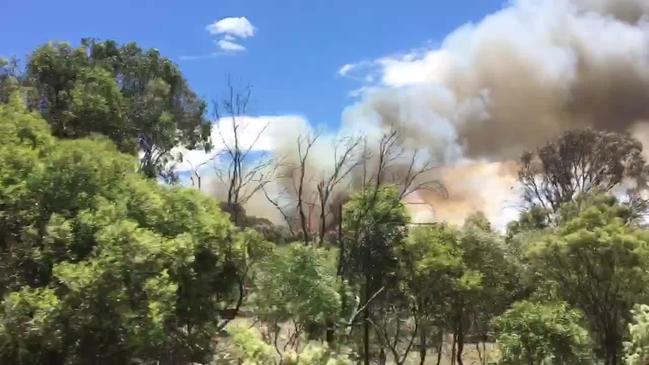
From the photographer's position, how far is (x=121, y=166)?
13609 millimetres

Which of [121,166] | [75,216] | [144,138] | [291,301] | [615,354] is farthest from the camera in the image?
[144,138]

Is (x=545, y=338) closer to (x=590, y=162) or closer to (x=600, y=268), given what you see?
(x=600, y=268)

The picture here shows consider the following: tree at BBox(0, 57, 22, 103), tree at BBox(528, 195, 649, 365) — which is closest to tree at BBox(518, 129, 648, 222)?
tree at BBox(528, 195, 649, 365)

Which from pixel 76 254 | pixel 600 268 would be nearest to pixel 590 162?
pixel 600 268

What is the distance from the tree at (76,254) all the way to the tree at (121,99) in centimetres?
909

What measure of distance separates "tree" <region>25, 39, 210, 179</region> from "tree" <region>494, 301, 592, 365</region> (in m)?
14.5

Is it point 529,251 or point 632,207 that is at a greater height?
point 632,207

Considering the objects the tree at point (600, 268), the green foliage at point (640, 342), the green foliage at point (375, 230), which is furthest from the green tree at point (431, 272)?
the green foliage at point (640, 342)

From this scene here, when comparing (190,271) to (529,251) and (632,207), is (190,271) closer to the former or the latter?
(529,251)

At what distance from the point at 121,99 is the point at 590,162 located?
2802cm

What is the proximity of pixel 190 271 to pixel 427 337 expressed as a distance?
13.1 m

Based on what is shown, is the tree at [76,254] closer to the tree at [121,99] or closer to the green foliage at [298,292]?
the green foliage at [298,292]

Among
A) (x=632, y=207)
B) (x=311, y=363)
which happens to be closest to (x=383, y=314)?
(x=311, y=363)

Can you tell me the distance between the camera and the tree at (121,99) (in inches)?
899
